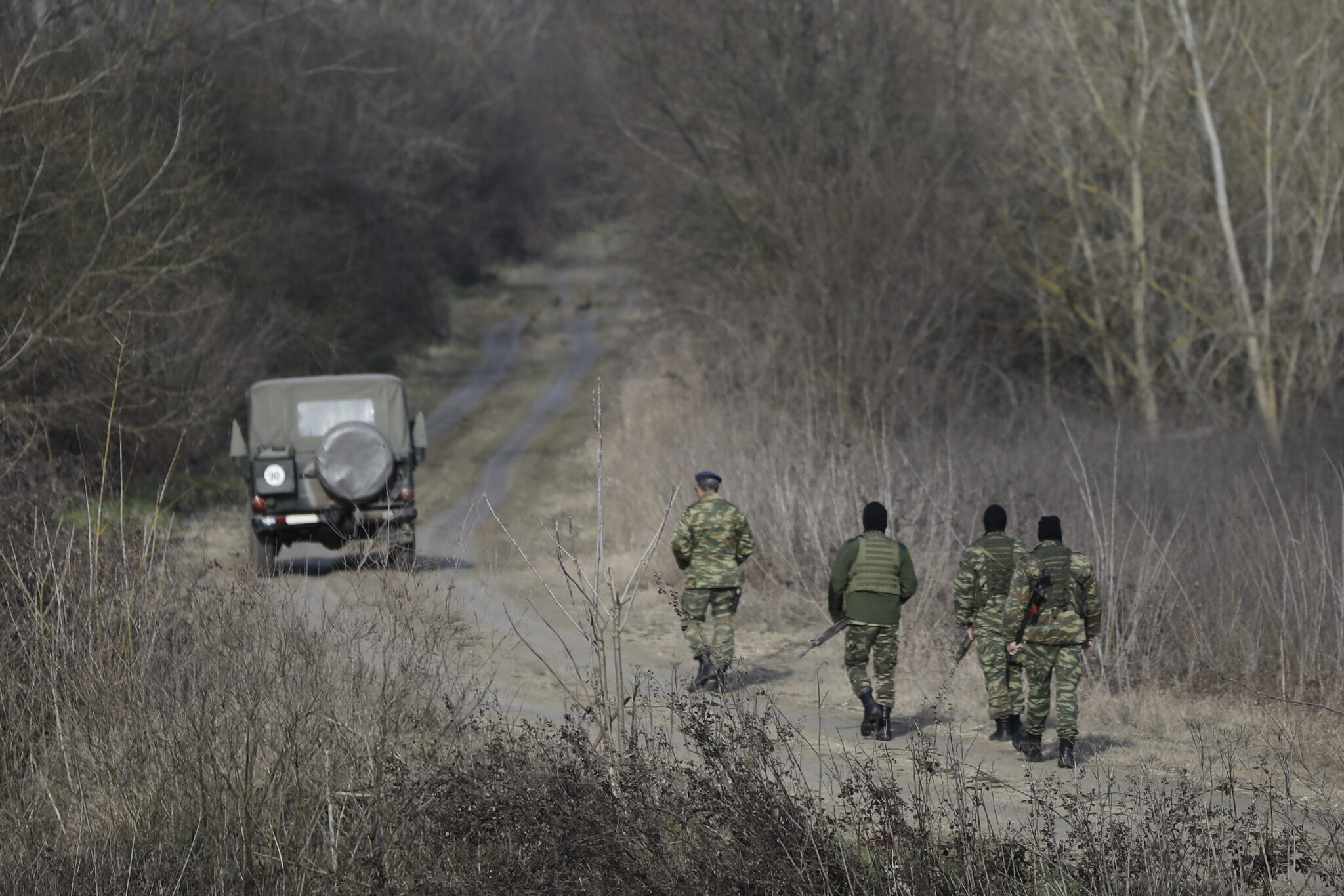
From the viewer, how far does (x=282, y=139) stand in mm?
31469

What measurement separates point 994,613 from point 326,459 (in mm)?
7754

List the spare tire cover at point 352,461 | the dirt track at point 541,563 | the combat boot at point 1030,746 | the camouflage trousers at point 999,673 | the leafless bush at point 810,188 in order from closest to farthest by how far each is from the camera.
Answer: the dirt track at point 541,563
the combat boot at point 1030,746
the camouflage trousers at point 999,673
the spare tire cover at point 352,461
the leafless bush at point 810,188

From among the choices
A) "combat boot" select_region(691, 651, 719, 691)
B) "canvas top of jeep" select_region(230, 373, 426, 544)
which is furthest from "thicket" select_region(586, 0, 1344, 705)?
"combat boot" select_region(691, 651, 719, 691)

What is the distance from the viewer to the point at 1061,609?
349 inches

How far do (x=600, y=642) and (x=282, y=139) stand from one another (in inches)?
1083

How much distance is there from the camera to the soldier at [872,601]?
9555 mm

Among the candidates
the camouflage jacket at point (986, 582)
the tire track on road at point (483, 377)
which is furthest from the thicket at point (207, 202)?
the camouflage jacket at point (986, 582)

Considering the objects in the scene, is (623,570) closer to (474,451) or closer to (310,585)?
→ (310,585)

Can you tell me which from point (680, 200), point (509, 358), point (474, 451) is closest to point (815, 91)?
point (680, 200)

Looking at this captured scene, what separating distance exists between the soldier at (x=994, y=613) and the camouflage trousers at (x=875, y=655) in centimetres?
52

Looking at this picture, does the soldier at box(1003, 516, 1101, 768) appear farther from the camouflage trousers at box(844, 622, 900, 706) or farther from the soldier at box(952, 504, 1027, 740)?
the camouflage trousers at box(844, 622, 900, 706)

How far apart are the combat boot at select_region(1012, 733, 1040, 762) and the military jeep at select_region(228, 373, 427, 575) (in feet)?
19.9

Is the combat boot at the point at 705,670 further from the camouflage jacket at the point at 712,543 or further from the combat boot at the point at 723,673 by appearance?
the camouflage jacket at the point at 712,543

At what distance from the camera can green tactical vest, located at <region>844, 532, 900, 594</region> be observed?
959 cm
